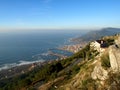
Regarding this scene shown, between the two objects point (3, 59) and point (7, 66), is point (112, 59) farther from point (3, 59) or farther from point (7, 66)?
point (3, 59)

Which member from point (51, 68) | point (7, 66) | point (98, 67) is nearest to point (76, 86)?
point (98, 67)

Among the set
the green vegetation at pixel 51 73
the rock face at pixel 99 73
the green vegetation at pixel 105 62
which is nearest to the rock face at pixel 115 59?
the green vegetation at pixel 105 62

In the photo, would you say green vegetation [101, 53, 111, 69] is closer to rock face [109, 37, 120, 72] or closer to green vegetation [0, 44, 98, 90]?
rock face [109, 37, 120, 72]

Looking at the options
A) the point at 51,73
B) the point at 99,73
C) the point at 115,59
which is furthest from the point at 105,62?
the point at 51,73

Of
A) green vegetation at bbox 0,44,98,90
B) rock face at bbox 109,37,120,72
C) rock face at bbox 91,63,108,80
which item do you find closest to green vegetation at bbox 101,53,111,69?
rock face at bbox 91,63,108,80

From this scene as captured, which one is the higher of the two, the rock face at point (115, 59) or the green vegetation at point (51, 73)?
the rock face at point (115, 59)

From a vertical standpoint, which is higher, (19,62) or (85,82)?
(85,82)

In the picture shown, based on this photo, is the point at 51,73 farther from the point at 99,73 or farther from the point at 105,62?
Result: the point at 99,73

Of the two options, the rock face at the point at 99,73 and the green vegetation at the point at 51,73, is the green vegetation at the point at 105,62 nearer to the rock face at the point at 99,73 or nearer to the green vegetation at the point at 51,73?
the rock face at the point at 99,73
